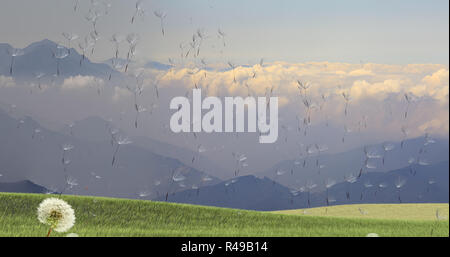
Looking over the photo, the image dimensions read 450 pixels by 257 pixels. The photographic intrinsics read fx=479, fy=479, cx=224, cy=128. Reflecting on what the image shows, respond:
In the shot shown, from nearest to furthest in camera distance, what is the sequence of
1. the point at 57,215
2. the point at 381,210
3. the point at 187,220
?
the point at 57,215
the point at 187,220
the point at 381,210

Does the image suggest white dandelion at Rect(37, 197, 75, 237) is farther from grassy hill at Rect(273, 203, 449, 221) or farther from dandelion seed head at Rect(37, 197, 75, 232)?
grassy hill at Rect(273, 203, 449, 221)

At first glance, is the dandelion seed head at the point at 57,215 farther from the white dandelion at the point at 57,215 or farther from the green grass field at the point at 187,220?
the green grass field at the point at 187,220

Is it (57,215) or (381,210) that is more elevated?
(381,210)

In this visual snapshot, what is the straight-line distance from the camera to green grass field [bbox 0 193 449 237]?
11203mm

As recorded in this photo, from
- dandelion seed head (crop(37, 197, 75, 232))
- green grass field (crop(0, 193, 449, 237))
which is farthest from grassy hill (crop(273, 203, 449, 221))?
dandelion seed head (crop(37, 197, 75, 232))

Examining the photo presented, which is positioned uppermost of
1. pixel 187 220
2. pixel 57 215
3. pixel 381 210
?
pixel 381 210

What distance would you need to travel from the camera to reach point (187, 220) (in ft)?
41.6

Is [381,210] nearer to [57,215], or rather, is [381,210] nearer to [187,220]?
[187,220]

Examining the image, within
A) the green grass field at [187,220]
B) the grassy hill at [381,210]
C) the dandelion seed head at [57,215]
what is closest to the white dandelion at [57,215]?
the dandelion seed head at [57,215]

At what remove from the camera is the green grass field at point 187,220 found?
11.2 m

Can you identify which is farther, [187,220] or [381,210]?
A: [381,210]

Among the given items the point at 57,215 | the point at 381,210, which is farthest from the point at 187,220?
the point at 381,210
